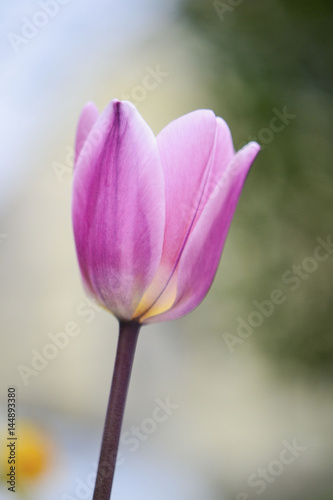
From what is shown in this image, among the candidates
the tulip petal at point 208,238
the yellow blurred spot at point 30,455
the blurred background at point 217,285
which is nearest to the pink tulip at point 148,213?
the tulip petal at point 208,238

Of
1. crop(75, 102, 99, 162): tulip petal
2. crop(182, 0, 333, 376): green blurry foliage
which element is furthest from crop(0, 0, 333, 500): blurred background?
crop(75, 102, 99, 162): tulip petal

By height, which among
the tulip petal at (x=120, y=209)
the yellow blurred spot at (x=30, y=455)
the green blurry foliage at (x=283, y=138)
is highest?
the green blurry foliage at (x=283, y=138)

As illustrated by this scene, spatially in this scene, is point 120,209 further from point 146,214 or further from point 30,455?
point 30,455

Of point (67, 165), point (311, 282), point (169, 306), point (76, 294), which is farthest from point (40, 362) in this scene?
point (169, 306)

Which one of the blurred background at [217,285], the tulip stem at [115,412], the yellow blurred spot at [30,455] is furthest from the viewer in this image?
the blurred background at [217,285]

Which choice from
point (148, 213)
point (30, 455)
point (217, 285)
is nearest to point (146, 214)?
point (148, 213)

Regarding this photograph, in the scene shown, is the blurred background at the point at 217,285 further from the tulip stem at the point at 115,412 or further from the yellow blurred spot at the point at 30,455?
the tulip stem at the point at 115,412

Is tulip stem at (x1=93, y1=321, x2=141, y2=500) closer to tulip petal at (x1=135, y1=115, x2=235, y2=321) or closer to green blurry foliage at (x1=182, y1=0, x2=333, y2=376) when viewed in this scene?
tulip petal at (x1=135, y1=115, x2=235, y2=321)

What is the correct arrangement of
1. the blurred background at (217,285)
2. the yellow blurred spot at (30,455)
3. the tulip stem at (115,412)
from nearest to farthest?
the tulip stem at (115,412) < the yellow blurred spot at (30,455) < the blurred background at (217,285)
